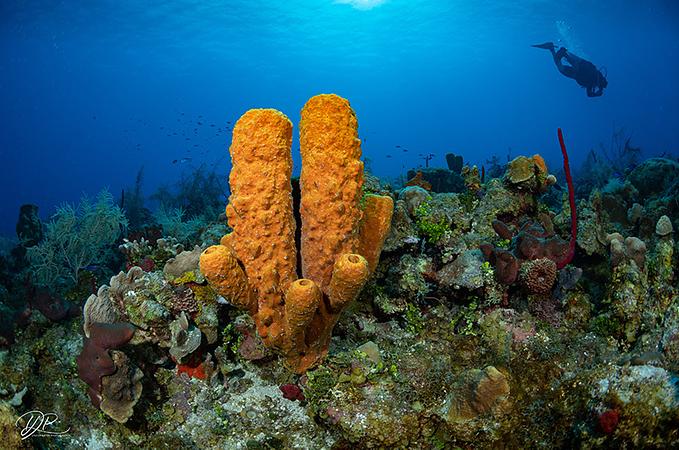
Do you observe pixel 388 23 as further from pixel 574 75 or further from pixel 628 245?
pixel 628 245

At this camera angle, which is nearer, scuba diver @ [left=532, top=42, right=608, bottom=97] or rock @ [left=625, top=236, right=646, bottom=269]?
rock @ [left=625, top=236, right=646, bottom=269]

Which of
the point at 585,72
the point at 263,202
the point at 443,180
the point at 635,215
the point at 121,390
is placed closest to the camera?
the point at 263,202

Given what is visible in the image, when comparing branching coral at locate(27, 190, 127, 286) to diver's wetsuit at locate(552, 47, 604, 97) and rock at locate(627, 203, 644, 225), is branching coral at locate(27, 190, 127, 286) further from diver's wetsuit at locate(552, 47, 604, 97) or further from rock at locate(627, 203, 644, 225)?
diver's wetsuit at locate(552, 47, 604, 97)

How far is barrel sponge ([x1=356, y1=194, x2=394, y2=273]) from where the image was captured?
3191 millimetres

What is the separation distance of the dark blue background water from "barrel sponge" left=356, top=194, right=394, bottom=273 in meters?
14.6

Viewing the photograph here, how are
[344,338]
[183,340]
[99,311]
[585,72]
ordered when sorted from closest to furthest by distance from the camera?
[183,340]
[99,311]
[344,338]
[585,72]

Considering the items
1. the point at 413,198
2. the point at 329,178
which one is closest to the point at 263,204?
the point at 329,178

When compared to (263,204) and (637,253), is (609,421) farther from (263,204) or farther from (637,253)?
(263,204)

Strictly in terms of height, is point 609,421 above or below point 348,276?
below

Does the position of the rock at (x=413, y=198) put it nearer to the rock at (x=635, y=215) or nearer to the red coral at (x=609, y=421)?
the red coral at (x=609, y=421)

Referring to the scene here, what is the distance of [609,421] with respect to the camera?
2.57 m

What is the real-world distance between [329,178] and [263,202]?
1.67ft

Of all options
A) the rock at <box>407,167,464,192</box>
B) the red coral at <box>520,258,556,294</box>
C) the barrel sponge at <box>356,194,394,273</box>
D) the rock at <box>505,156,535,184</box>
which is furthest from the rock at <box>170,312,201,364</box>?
the rock at <box>407,167,464,192</box>

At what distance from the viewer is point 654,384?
2.57 m
